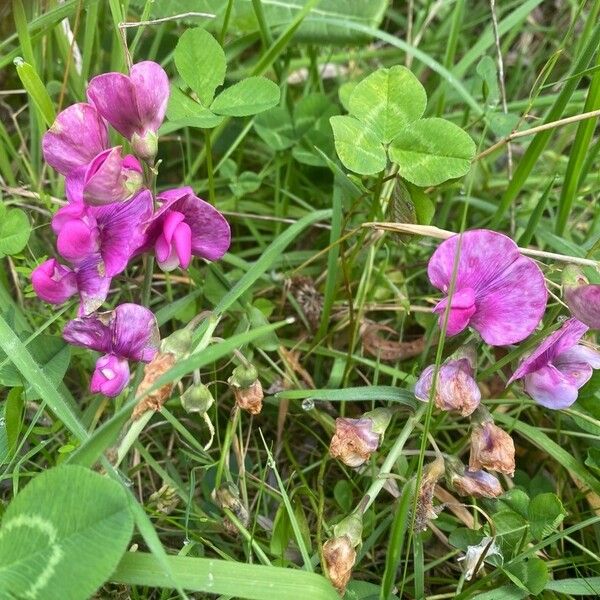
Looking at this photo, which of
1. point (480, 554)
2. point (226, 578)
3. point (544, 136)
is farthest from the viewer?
point (544, 136)

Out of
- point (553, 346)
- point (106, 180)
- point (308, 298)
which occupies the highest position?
point (106, 180)

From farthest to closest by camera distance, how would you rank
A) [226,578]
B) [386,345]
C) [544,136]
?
[386,345]
[544,136]
[226,578]

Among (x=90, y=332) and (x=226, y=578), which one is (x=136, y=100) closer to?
(x=90, y=332)

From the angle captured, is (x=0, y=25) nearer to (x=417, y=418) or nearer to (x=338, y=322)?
(x=338, y=322)

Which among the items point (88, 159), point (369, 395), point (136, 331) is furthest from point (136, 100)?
point (369, 395)

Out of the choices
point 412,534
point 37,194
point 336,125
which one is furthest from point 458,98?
point 412,534

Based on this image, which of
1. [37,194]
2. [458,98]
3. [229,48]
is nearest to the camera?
[37,194]

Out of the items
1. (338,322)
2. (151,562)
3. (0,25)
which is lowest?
(338,322)
